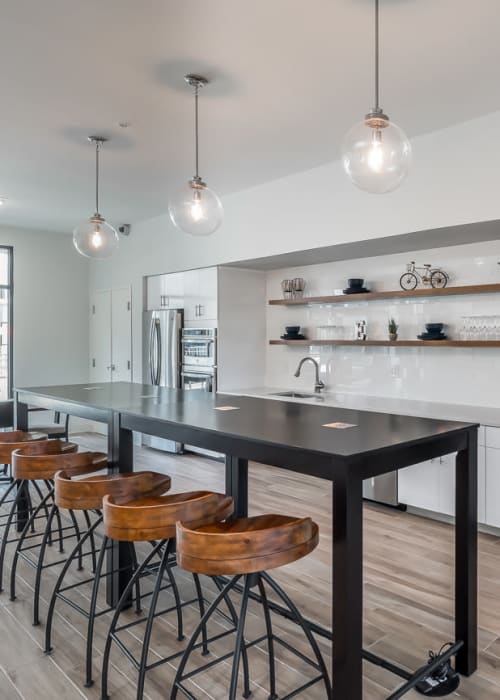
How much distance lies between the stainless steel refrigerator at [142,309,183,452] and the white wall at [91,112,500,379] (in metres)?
0.61

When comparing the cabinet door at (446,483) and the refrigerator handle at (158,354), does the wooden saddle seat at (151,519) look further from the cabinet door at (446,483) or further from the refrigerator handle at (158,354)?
the refrigerator handle at (158,354)

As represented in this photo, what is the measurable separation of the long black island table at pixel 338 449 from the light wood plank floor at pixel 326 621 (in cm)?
25

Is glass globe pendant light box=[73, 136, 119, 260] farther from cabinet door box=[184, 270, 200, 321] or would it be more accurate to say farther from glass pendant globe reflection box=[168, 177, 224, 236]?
cabinet door box=[184, 270, 200, 321]

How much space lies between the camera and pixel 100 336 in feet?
25.4

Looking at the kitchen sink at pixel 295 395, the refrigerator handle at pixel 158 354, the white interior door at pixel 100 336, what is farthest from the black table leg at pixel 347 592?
the white interior door at pixel 100 336

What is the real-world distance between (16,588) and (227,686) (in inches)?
57.4

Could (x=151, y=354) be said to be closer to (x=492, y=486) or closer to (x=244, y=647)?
(x=492, y=486)

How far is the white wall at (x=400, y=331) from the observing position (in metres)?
4.25

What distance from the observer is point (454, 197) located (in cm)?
367

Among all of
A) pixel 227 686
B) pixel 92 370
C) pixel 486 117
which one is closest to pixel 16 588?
pixel 227 686

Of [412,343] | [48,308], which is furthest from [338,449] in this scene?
[48,308]

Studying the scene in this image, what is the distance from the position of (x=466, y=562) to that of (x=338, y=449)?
86 centimetres

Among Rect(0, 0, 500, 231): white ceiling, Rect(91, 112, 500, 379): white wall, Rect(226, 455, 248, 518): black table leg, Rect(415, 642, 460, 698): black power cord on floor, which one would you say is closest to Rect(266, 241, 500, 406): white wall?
Rect(91, 112, 500, 379): white wall

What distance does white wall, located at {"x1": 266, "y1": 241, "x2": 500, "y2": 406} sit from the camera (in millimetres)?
4246
